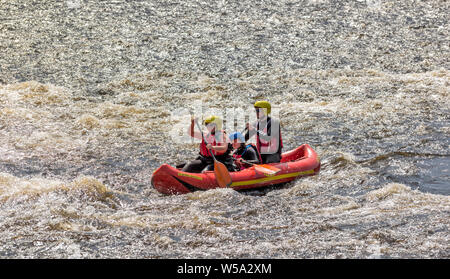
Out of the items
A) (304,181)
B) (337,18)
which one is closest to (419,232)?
(304,181)

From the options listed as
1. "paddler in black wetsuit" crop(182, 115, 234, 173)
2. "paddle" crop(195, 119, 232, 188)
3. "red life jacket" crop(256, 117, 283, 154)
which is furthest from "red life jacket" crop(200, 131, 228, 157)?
"red life jacket" crop(256, 117, 283, 154)

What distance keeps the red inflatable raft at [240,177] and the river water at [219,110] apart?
159 millimetres

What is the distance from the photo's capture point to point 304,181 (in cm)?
1008

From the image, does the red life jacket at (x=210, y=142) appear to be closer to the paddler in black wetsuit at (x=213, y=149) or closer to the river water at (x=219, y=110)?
the paddler in black wetsuit at (x=213, y=149)

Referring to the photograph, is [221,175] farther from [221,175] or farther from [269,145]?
[269,145]

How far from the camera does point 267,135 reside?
1026 centimetres

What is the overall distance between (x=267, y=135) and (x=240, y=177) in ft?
3.26

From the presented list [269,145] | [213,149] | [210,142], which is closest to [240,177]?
[213,149]

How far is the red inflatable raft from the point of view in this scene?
9367 mm

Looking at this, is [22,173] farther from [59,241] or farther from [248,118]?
[248,118]

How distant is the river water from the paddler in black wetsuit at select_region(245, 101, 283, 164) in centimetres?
59

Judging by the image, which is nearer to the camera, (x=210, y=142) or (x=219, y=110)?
(x=210, y=142)

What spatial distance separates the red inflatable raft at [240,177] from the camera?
9367 millimetres

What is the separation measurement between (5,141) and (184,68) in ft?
20.1
